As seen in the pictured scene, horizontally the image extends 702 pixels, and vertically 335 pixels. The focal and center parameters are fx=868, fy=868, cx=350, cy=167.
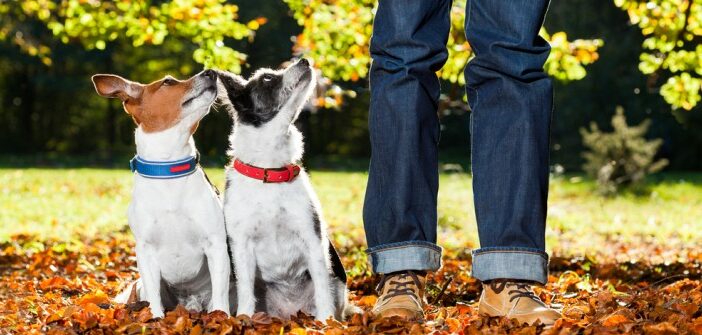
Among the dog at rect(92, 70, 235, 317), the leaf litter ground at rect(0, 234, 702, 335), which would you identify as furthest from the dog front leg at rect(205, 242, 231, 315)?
the leaf litter ground at rect(0, 234, 702, 335)

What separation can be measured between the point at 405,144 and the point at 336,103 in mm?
5005

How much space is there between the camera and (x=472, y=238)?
32.9 feet

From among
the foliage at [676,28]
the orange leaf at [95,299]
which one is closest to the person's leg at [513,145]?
the orange leaf at [95,299]

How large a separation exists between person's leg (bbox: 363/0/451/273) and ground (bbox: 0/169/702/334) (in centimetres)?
30

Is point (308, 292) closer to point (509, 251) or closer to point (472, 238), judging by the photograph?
point (509, 251)

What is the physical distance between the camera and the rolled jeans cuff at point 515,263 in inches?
120

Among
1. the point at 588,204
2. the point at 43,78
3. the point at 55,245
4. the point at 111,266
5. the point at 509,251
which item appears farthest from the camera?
the point at 43,78

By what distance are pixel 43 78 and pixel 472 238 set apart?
77.0 feet

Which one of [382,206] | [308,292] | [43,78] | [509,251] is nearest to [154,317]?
[308,292]

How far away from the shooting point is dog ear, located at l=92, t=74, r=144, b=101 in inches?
134

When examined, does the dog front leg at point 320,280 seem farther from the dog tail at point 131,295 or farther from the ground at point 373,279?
the dog tail at point 131,295

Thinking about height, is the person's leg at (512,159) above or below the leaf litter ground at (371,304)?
above

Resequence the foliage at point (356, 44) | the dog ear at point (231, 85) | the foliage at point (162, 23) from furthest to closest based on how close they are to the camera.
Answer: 1. the foliage at point (356, 44)
2. the foliage at point (162, 23)
3. the dog ear at point (231, 85)

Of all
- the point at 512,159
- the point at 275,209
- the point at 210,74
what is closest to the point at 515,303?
the point at 512,159
